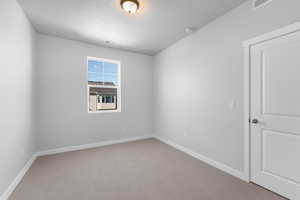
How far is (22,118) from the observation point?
7.57 ft

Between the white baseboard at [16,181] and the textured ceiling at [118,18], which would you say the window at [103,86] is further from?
the white baseboard at [16,181]

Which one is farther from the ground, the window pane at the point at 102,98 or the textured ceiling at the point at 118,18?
the textured ceiling at the point at 118,18

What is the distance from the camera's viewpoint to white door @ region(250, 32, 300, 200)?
166cm

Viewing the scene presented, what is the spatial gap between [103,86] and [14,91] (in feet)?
6.82

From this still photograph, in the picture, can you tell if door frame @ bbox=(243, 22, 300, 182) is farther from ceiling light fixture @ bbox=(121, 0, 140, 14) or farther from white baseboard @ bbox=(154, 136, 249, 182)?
ceiling light fixture @ bbox=(121, 0, 140, 14)

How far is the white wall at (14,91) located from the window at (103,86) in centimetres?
131

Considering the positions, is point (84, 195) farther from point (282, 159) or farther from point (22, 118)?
point (282, 159)

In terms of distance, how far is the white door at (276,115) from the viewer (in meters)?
1.66

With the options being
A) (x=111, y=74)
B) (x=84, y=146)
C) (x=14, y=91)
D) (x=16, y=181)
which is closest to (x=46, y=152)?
(x=84, y=146)

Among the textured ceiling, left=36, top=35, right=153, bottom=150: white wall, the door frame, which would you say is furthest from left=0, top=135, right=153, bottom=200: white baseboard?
the door frame

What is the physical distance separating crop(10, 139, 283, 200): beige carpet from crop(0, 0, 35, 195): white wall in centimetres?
40

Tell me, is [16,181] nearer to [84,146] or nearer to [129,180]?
[84,146]

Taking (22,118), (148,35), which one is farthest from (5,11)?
(148,35)

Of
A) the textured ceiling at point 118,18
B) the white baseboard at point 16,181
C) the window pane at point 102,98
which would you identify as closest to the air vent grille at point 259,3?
the textured ceiling at point 118,18
